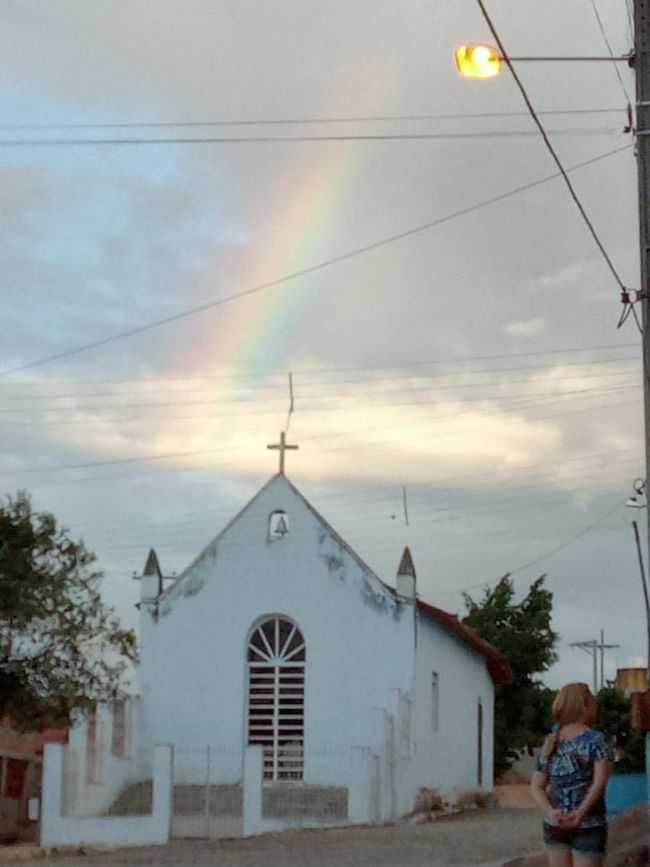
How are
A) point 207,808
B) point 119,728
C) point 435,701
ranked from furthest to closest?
point 435,701 → point 119,728 → point 207,808

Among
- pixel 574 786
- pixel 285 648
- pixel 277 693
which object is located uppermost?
pixel 285 648

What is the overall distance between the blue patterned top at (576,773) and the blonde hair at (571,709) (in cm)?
7

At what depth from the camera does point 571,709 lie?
29.5ft

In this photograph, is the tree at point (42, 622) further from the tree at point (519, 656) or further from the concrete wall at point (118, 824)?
the tree at point (519, 656)

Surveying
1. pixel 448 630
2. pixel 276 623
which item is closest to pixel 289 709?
pixel 276 623

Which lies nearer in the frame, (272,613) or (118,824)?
(118,824)

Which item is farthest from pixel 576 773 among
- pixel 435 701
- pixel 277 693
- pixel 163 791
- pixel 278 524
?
pixel 435 701

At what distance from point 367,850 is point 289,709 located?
8758 millimetres

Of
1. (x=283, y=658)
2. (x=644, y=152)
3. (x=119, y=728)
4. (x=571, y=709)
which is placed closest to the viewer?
(x=571, y=709)

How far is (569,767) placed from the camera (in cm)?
888

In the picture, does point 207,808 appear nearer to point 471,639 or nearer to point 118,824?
point 118,824

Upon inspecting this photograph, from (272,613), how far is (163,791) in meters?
6.36

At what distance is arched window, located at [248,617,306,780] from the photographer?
29375 millimetres

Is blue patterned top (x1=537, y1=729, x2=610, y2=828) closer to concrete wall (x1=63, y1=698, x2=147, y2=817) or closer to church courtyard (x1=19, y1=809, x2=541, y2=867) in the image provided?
church courtyard (x1=19, y1=809, x2=541, y2=867)
